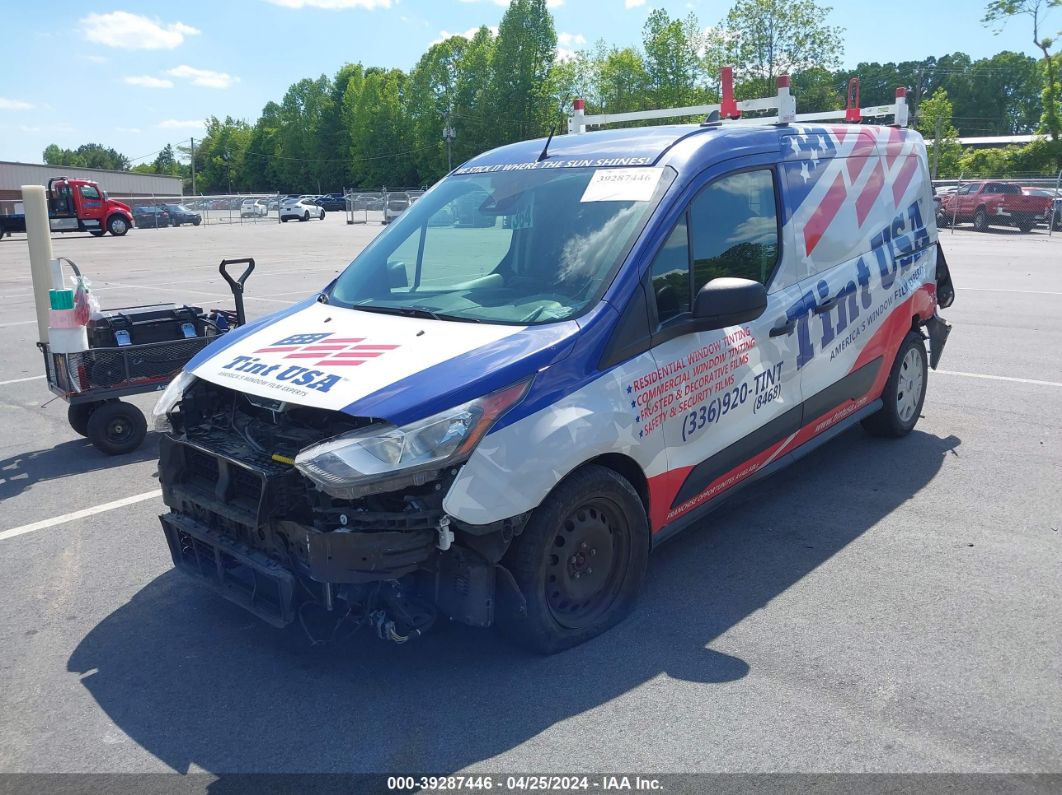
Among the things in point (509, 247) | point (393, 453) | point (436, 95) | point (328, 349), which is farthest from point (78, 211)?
point (436, 95)

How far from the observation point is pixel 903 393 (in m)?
6.46

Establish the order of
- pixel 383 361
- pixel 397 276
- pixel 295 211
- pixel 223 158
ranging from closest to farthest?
pixel 383 361 → pixel 397 276 → pixel 295 211 → pixel 223 158

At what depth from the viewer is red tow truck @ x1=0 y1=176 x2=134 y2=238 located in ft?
123

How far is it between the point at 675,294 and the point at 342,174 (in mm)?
114572

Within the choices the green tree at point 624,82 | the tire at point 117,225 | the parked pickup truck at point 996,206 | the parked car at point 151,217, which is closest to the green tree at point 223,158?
the green tree at point 624,82

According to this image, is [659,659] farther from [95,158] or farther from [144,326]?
[95,158]

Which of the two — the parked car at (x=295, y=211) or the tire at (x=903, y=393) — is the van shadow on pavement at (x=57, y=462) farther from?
the parked car at (x=295, y=211)

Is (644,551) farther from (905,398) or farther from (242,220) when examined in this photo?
(242,220)

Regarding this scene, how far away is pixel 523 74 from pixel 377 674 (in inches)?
3237

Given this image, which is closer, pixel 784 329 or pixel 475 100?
pixel 784 329

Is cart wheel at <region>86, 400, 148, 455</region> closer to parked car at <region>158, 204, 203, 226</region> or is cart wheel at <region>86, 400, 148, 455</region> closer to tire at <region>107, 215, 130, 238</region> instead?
tire at <region>107, 215, 130, 238</region>

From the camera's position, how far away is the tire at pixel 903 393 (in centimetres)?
626

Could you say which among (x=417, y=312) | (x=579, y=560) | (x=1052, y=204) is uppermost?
(x=1052, y=204)

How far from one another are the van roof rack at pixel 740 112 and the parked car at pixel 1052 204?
29.2 m
